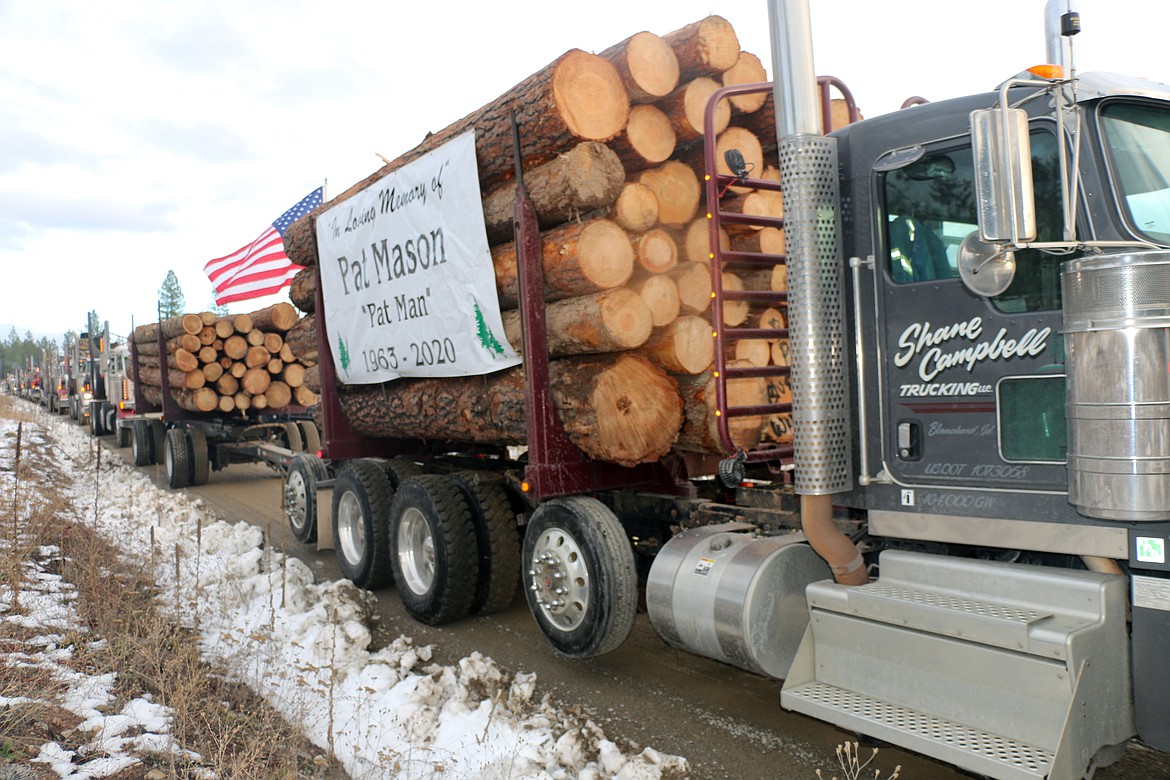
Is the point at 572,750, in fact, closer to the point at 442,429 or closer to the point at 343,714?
the point at 343,714

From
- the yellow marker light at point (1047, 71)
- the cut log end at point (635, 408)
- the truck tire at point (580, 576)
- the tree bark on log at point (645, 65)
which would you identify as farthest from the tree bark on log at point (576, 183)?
the yellow marker light at point (1047, 71)

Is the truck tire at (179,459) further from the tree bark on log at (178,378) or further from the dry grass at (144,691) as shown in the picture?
the dry grass at (144,691)

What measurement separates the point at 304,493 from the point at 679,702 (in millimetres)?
5112

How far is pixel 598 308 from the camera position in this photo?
14.8ft

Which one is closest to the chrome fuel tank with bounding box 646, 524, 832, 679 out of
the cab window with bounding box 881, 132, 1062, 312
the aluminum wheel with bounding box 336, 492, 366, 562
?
the cab window with bounding box 881, 132, 1062, 312

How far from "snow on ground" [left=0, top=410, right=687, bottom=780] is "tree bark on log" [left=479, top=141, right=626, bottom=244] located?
2.61 m

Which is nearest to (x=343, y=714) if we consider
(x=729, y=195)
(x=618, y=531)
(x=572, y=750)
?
(x=572, y=750)

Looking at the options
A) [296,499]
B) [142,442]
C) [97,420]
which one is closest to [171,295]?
[97,420]

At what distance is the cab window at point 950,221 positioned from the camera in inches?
124

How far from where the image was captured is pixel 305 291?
321 inches

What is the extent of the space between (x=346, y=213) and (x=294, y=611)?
308cm

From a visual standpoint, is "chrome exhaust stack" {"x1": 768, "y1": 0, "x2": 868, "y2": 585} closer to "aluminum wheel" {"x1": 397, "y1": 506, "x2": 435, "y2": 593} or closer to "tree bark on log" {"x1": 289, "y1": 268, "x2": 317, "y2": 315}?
"aluminum wheel" {"x1": 397, "y1": 506, "x2": 435, "y2": 593}

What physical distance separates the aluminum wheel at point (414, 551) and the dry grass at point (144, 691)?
60.9 inches

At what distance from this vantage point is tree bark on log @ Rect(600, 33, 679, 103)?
182 inches
